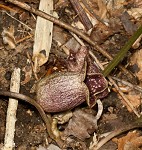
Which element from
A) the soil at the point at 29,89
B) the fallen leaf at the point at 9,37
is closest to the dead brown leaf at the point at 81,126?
the soil at the point at 29,89

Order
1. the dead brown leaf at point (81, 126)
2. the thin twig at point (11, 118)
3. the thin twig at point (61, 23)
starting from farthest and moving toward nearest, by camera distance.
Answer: the thin twig at point (61, 23) < the dead brown leaf at point (81, 126) < the thin twig at point (11, 118)

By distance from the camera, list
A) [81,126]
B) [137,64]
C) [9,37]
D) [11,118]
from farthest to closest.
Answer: [137,64], [9,37], [81,126], [11,118]

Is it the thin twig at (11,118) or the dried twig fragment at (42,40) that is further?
the dried twig fragment at (42,40)

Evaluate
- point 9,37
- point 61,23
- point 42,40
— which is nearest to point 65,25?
point 61,23

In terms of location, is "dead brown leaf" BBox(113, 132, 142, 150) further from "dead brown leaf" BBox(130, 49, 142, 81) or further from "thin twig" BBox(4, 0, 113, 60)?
"thin twig" BBox(4, 0, 113, 60)

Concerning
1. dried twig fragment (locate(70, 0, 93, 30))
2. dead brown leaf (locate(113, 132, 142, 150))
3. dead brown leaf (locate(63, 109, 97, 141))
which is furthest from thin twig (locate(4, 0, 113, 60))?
dead brown leaf (locate(113, 132, 142, 150))

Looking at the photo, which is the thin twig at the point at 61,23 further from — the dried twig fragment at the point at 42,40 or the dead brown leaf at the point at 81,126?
the dead brown leaf at the point at 81,126

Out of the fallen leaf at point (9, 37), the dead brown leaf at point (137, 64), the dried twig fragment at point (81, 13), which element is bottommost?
the dead brown leaf at point (137, 64)

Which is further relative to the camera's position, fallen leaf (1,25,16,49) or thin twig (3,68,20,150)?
fallen leaf (1,25,16,49)

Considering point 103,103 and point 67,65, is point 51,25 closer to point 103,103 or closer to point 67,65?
point 67,65

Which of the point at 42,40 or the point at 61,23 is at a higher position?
the point at 61,23

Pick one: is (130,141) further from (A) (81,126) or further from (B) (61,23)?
(B) (61,23)
